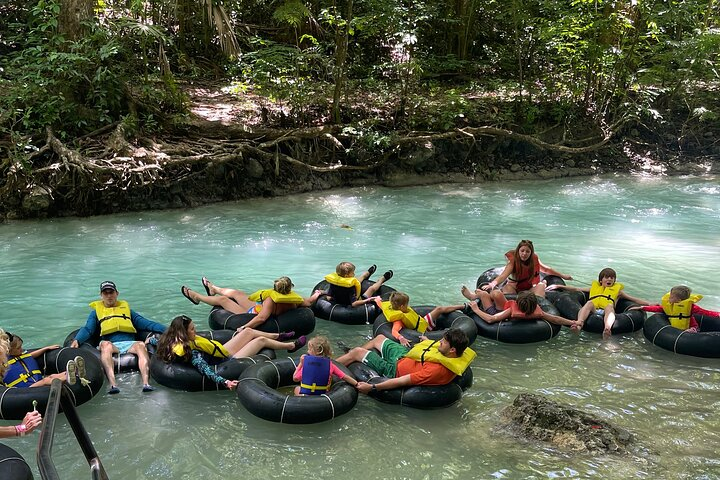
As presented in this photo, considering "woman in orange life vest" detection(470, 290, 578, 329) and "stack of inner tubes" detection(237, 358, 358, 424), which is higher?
"woman in orange life vest" detection(470, 290, 578, 329)

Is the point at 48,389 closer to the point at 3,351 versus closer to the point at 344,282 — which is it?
the point at 3,351

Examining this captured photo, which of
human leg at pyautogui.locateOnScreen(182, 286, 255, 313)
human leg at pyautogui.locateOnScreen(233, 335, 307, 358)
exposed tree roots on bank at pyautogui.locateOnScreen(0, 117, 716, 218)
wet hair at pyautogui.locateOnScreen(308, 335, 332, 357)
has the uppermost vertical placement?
exposed tree roots on bank at pyautogui.locateOnScreen(0, 117, 716, 218)

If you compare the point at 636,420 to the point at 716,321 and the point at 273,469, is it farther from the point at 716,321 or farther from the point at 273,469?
the point at 273,469

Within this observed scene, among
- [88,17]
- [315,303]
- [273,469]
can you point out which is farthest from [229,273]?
[88,17]

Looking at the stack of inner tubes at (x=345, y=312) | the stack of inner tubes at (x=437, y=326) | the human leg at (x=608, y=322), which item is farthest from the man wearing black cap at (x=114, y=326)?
the human leg at (x=608, y=322)

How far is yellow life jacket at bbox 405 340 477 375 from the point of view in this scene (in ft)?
19.2

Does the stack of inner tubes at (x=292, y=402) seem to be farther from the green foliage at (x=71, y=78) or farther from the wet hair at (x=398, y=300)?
the green foliage at (x=71, y=78)

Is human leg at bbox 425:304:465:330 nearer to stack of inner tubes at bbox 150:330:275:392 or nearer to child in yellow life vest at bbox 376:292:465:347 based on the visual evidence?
child in yellow life vest at bbox 376:292:465:347

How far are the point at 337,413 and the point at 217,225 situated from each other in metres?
7.42

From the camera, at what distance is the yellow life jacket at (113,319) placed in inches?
264

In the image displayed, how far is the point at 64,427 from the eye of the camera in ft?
17.4

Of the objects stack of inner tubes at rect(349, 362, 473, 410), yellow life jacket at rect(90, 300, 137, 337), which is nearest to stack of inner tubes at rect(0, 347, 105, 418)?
yellow life jacket at rect(90, 300, 137, 337)

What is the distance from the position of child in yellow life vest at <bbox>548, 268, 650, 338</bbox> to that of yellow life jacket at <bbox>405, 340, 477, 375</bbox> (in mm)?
2153

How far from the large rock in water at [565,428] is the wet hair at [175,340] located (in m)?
3.08
